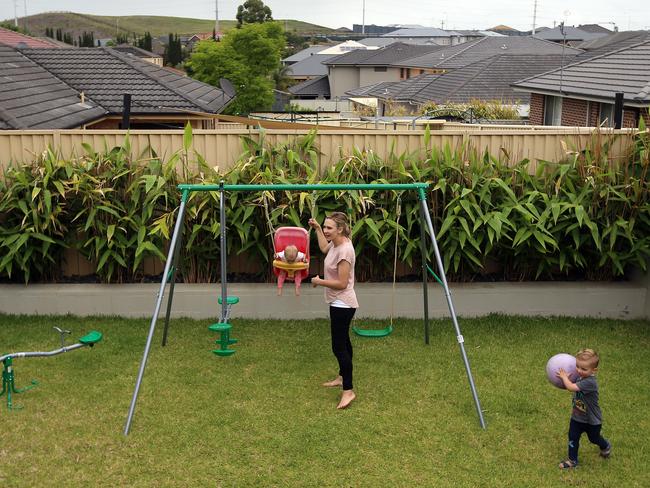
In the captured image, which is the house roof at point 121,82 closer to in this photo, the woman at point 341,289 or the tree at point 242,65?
the woman at point 341,289

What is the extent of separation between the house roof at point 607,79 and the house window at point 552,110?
56cm

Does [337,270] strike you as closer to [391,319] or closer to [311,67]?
[391,319]

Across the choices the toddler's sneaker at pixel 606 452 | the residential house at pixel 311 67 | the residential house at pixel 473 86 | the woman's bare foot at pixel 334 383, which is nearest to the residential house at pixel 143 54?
the residential house at pixel 311 67

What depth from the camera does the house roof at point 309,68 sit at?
86.6 m

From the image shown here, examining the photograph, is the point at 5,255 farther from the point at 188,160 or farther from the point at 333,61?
the point at 333,61

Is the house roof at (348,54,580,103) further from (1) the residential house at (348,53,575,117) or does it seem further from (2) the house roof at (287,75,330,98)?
(2) the house roof at (287,75,330,98)

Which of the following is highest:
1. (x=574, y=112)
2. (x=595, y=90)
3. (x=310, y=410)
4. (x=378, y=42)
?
(x=378, y=42)

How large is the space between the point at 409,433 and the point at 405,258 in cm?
307

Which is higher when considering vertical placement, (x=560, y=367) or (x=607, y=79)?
(x=607, y=79)

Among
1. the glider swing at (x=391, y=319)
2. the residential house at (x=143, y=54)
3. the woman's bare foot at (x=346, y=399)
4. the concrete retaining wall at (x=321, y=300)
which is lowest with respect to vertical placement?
the woman's bare foot at (x=346, y=399)

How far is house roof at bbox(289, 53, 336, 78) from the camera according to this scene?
Result: 284ft

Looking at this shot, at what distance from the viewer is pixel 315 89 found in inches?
2800

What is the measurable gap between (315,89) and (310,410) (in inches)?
2586

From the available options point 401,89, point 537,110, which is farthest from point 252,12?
point 537,110
